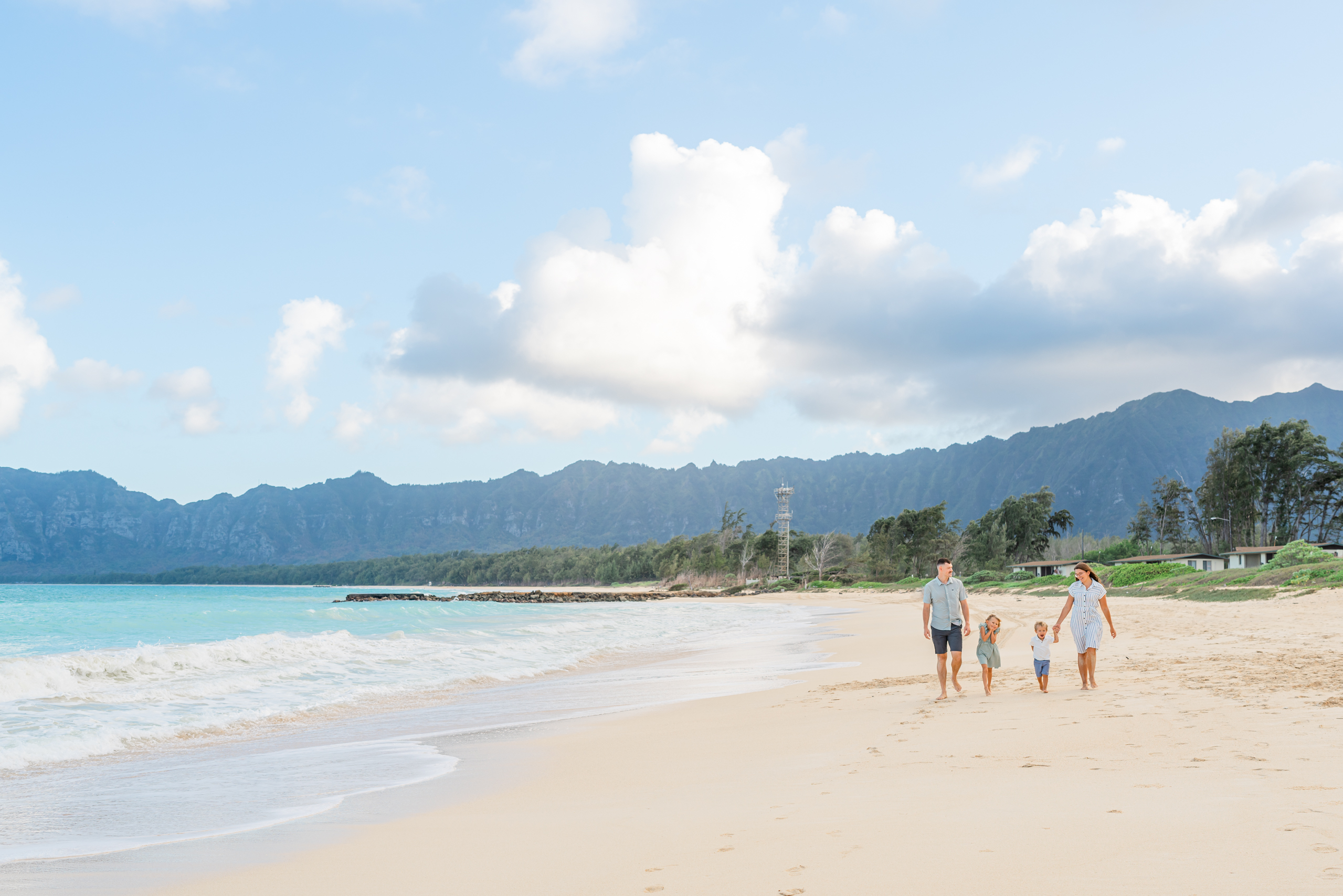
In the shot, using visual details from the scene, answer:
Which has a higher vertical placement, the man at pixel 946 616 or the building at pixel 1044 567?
the man at pixel 946 616

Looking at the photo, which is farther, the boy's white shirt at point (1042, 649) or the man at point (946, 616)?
the man at point (946, 616)

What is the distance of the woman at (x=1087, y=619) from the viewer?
1051cm

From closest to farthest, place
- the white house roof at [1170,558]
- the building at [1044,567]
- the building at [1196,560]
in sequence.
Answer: the building at [1196,560]
the white house roof at [1170,558]
the building at [1044,567]

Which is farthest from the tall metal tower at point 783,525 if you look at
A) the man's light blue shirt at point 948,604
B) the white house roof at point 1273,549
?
the man's light blue shirt at point 948,604

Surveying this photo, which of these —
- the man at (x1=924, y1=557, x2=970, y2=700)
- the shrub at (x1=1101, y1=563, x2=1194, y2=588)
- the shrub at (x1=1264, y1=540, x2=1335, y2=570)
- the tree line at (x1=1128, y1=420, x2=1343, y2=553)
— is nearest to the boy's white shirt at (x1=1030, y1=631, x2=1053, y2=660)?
the man at (x1=924, y1=557, x2=970, y2=700)

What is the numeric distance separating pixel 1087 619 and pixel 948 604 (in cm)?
184

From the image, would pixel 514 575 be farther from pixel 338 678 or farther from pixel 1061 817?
pixel 1061 817

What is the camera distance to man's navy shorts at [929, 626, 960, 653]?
10.8 meters

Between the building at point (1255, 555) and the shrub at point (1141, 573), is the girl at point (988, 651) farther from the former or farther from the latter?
the building at point (1255, 555)

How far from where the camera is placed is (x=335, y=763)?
26.9ft

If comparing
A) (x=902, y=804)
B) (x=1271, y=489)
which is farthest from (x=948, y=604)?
(x=1271, y=489)

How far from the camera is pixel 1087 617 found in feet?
35.1

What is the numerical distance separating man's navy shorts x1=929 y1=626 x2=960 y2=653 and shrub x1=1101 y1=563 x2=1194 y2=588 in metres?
36.5

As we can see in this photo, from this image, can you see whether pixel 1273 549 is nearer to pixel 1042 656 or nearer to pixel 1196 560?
pixel 1196 560
